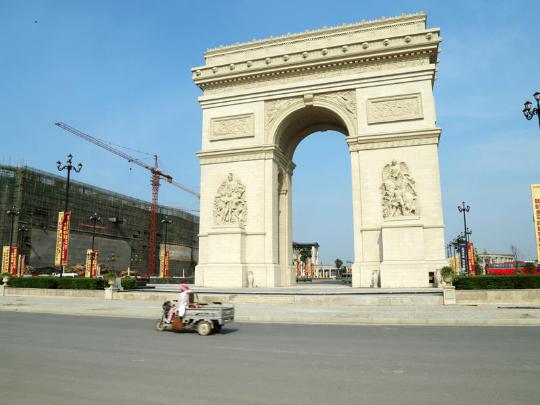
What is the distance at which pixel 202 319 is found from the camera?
32.7 ft

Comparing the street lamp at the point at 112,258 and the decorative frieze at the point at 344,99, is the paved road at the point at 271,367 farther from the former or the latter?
the street lamp at the point at 112,258

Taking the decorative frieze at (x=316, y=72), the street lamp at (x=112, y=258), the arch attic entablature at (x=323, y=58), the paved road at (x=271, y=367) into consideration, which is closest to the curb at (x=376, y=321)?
the paved road at (x=271, y=367)

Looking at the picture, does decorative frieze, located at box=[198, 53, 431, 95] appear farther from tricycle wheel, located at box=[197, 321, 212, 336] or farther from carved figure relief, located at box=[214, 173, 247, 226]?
tricycle wheel, located at box=[197, 321, 212, 336]

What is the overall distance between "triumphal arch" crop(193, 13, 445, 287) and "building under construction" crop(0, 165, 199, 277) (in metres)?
36.2

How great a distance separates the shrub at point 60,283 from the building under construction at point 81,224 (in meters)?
30.2

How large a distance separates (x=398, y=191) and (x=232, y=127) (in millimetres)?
11412

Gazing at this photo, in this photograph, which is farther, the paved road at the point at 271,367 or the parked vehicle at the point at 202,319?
the parked vehicle at the point at 202,319

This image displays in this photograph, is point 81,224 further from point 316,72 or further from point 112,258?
point 316,72

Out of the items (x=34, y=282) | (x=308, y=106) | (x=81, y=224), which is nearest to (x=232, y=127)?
(x=308, y=106)

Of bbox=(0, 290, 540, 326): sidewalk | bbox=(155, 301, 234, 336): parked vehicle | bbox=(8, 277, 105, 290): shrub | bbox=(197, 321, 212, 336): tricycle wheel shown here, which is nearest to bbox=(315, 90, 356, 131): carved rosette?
bbox=(0, 290, 540, 326): sidewalk

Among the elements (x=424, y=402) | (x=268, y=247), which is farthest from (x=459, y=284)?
(x=424, y=402)

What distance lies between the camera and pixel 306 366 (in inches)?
245

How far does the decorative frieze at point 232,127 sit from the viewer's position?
91.0 ft

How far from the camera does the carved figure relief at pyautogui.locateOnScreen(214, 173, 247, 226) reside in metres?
26.5
